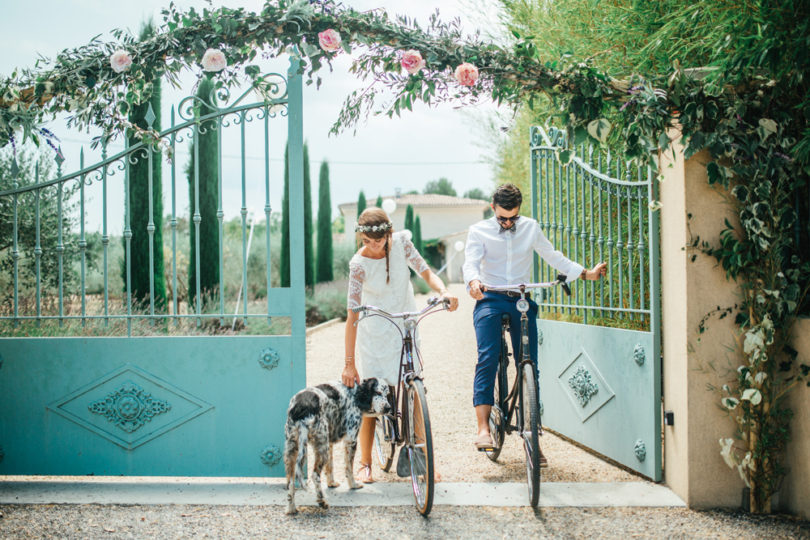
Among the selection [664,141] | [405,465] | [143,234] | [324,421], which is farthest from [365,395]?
[143,234]

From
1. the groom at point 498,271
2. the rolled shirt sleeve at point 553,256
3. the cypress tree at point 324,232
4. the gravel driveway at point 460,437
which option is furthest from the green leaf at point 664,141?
the cypress tree at point 324,232

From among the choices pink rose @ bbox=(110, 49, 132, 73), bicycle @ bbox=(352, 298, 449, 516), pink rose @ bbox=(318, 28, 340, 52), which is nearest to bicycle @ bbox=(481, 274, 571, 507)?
bicycle @ bbox=(352, 298, 449, 516)

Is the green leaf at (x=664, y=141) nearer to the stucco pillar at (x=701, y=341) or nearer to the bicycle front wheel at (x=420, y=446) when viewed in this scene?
the stucco pillar at (x=701, y=341)

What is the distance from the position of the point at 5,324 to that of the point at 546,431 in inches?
247

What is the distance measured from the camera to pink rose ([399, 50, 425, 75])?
3730 millimetres

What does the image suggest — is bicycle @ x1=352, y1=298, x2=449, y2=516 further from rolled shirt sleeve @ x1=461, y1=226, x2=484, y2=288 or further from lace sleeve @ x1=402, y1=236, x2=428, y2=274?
rolled shirt sleeve @ x1=461, y1=226, x2=484, y2=288

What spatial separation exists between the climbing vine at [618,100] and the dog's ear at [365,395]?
5.72 feet

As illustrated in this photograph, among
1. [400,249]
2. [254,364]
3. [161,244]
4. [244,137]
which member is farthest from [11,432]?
[161,244]

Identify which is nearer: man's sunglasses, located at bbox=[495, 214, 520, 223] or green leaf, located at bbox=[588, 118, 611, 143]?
green leaf, located at bbox=[588, 118, 611, 143]

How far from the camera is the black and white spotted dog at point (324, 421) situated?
357 cm

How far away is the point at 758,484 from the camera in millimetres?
3568

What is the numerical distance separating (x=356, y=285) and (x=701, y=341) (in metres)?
2.08

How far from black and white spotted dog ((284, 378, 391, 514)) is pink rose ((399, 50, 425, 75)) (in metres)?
1.91

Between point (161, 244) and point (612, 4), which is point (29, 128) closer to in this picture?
point (612, 4)
